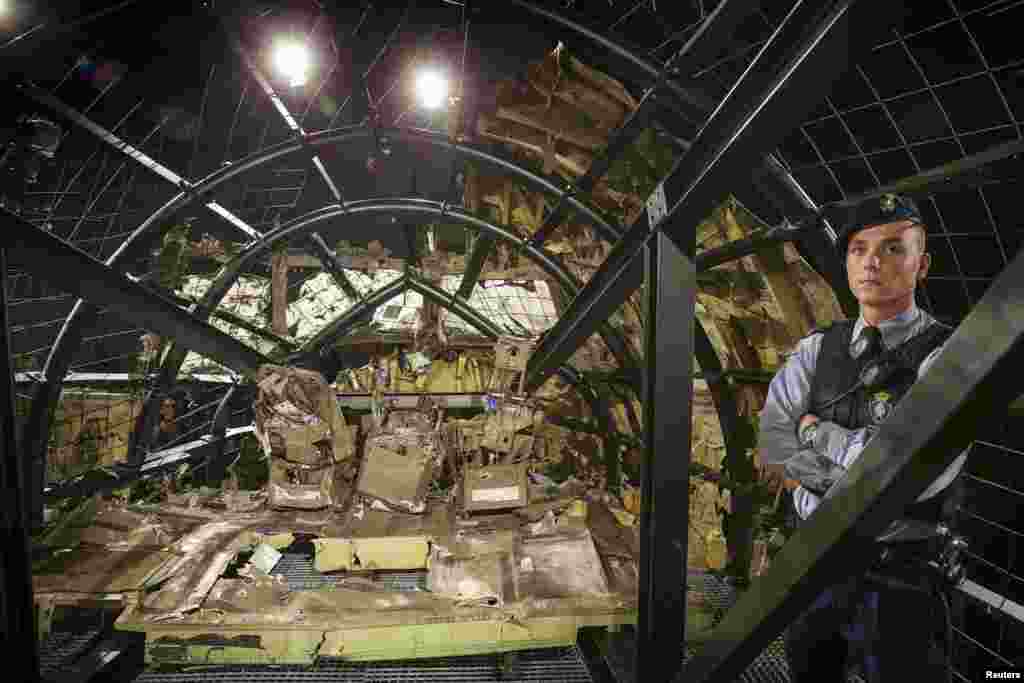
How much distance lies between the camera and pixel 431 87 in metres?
4.79

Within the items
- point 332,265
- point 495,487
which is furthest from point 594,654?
point 332,265

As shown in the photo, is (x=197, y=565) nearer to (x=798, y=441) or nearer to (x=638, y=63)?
(x=798, y=441)

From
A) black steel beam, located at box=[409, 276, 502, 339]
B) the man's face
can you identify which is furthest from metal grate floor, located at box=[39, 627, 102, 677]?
black steel beam, located at box=[409, 276, 502, 339]

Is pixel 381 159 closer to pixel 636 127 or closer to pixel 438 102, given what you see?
pixel 438 102

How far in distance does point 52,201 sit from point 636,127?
725 cm

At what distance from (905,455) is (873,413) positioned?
23.9 inches

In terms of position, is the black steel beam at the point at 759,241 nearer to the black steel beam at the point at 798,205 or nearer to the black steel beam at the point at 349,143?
the black steel beam at the point at 798,205

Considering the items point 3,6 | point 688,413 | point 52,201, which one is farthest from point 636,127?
point 52,201

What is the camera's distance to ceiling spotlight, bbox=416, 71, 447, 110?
4767mm

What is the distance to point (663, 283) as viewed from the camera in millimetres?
1810

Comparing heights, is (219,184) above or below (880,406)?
above

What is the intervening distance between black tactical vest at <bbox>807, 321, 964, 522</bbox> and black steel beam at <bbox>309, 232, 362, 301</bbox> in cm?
715

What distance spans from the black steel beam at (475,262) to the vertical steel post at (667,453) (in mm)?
5172

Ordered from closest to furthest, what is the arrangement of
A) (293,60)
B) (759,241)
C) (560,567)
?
(759,241) < (560,567) < (293,60)
